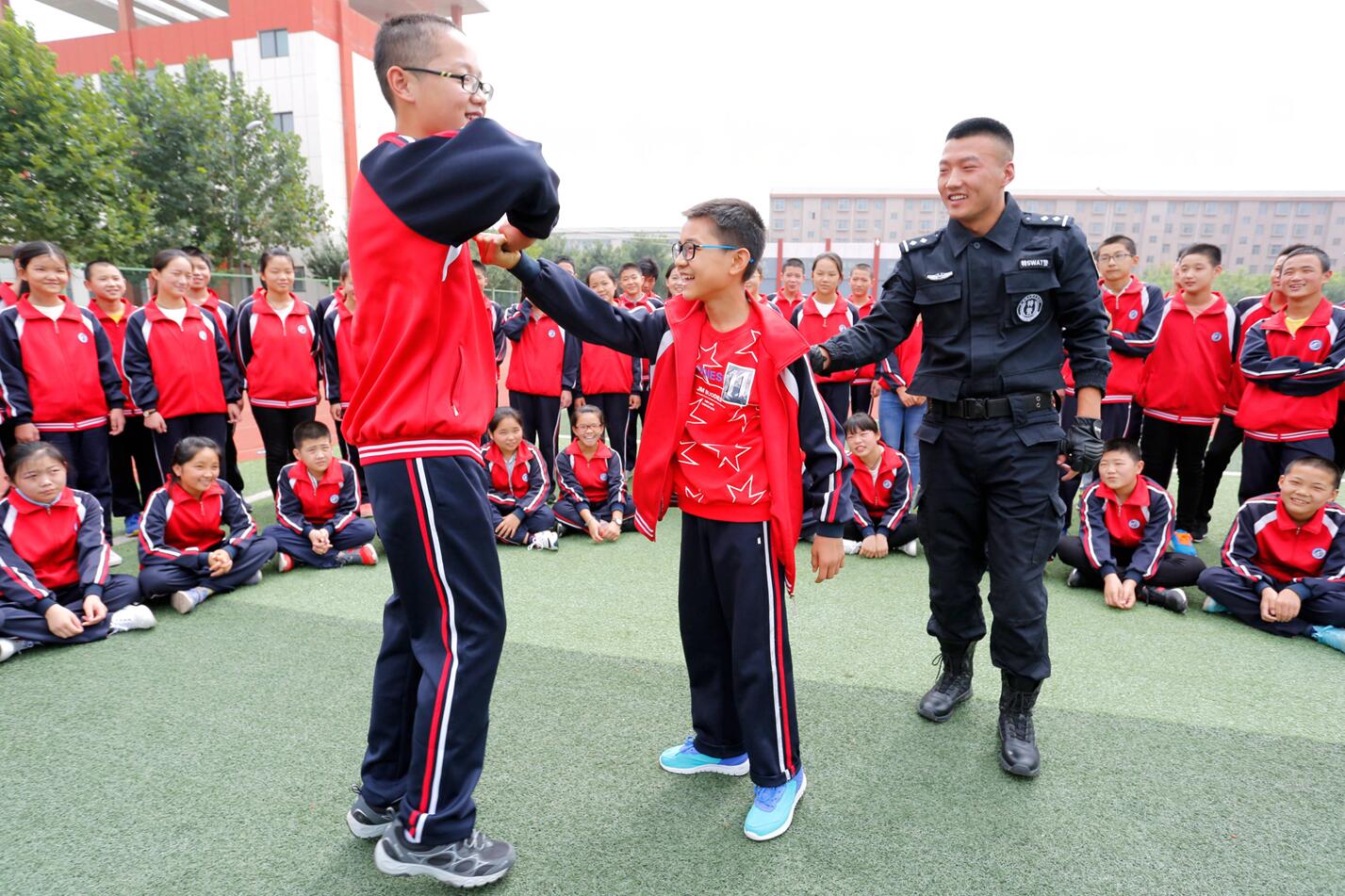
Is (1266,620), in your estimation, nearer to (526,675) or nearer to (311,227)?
(526,675)

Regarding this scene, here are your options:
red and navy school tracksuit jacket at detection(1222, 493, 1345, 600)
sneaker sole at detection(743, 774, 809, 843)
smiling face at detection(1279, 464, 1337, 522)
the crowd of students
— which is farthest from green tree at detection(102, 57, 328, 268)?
smiling face at detection(1279, 464, 1337, 522)

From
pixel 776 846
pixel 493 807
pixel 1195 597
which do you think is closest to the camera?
pixel 776 846

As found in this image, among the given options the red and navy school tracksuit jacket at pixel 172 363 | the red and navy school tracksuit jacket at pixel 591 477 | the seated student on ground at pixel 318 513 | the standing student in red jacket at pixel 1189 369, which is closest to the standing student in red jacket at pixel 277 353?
the red and navy school tracksuit jacket at pixel 172 363

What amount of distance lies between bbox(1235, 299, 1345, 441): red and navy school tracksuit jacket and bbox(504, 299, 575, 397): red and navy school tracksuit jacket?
4.58 m

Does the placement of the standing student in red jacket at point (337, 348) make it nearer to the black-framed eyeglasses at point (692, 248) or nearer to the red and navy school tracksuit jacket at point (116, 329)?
the red and navy school tracksuit jacket at point (116, 329)

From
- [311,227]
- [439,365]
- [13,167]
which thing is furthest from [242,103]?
[439,365]

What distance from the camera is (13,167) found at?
1157cm

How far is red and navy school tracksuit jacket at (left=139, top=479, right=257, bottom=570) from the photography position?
13.2ft

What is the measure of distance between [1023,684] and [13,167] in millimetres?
15091

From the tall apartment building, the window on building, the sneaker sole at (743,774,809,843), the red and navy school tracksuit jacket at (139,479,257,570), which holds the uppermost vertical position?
the window on building

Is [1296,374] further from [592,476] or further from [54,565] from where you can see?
[54,565]

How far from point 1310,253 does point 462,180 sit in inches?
199

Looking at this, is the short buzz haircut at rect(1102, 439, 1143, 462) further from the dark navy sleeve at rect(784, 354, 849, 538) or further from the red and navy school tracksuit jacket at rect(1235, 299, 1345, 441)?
the dark navy sleeve at rect(784, 354, 849, 538)

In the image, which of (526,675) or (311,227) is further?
(311,227)
